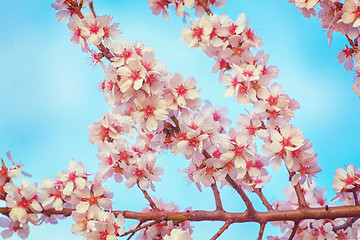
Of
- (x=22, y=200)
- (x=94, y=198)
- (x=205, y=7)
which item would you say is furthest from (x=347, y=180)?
(x=22, y=200)

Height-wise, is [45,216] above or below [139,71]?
below

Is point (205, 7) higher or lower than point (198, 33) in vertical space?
higher

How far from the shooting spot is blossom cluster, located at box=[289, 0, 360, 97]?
132 inches

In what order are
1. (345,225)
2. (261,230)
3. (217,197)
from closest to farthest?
1. (261,230)
2. (217,197)
3. (345,225)

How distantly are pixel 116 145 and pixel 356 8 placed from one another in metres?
1.69

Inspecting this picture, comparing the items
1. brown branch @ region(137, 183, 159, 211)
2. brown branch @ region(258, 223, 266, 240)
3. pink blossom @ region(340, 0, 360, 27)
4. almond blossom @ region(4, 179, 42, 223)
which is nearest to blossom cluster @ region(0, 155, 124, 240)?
almond blossom @ region(4, 179, 42, 223)

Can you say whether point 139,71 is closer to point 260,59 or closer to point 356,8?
point 260,59

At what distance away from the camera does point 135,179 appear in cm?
333

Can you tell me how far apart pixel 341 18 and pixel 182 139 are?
1.30 metres

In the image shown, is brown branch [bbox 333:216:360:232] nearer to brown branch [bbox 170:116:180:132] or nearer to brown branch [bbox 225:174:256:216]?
brown branch [bbox 225:174:256:216]

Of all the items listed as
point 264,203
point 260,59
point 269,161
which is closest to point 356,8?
point 260,59

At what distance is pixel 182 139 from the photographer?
3.05 meters

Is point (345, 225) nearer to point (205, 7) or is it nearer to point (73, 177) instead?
point (205, 7)

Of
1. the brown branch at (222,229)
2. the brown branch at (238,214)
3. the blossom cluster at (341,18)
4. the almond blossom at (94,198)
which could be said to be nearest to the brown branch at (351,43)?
the blossom cluster at (341,18)
